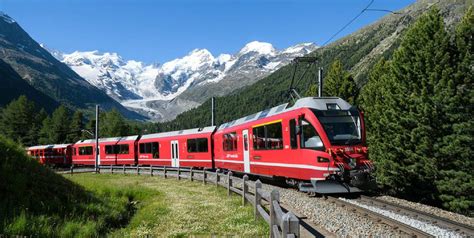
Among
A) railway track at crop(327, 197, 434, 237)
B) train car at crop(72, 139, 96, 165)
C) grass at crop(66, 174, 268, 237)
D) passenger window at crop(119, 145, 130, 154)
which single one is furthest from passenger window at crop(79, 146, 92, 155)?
railway track at crop(327, 197, 434, 237)

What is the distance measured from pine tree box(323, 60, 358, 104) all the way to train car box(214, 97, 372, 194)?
78.2ft

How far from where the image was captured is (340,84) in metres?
41.5

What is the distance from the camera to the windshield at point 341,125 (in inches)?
606

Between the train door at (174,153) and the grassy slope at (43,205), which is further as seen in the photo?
the train door at (174,153)

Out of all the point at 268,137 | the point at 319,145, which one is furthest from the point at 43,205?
the point at 268,137

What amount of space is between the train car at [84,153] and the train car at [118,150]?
1393 millimetres

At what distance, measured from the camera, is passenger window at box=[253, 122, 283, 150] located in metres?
18.0

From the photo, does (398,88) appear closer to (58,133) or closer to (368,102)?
(368,102)

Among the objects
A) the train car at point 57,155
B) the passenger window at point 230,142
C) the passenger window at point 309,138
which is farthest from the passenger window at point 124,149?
the passenger window at point 309,138

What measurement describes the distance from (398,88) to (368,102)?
8.04 metres

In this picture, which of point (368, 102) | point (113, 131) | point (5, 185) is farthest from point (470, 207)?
point (113, 131)

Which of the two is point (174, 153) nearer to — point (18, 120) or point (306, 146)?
point (306, 146)

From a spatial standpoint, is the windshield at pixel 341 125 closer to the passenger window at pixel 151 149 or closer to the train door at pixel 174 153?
the train door at pixel 174 153

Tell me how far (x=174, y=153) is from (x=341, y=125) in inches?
905
